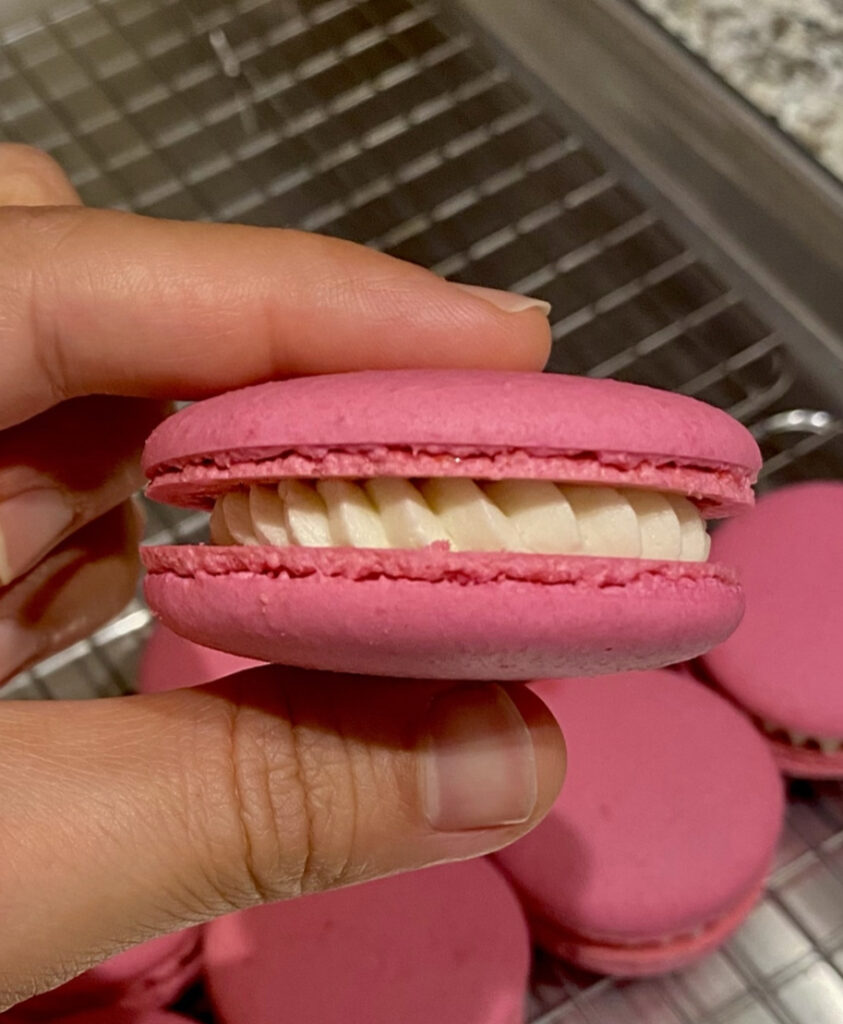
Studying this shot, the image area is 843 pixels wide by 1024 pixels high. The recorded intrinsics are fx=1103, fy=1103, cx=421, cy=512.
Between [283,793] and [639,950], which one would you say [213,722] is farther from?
[639,950]

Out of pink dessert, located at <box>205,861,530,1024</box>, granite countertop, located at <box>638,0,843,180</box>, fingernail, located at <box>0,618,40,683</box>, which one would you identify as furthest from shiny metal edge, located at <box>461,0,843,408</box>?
fingernail, located at <box>0,618,40,683</box>

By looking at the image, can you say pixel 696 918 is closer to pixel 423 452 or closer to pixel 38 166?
pixel 423 452

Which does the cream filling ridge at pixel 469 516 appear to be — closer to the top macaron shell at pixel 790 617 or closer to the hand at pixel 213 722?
the hand at pixel 213 722

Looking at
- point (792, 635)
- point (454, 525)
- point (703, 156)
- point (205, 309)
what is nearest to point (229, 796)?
point (454, 525)

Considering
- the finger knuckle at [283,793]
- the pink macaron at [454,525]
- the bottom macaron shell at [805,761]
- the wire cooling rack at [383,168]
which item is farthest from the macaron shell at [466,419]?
the wire cooling rack at [383,168]

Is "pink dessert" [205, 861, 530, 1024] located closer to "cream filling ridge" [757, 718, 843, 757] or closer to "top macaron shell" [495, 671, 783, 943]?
"top macaron shell" [495, 671, 783, 943]

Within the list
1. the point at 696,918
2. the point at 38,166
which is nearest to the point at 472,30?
the point at 38,166
